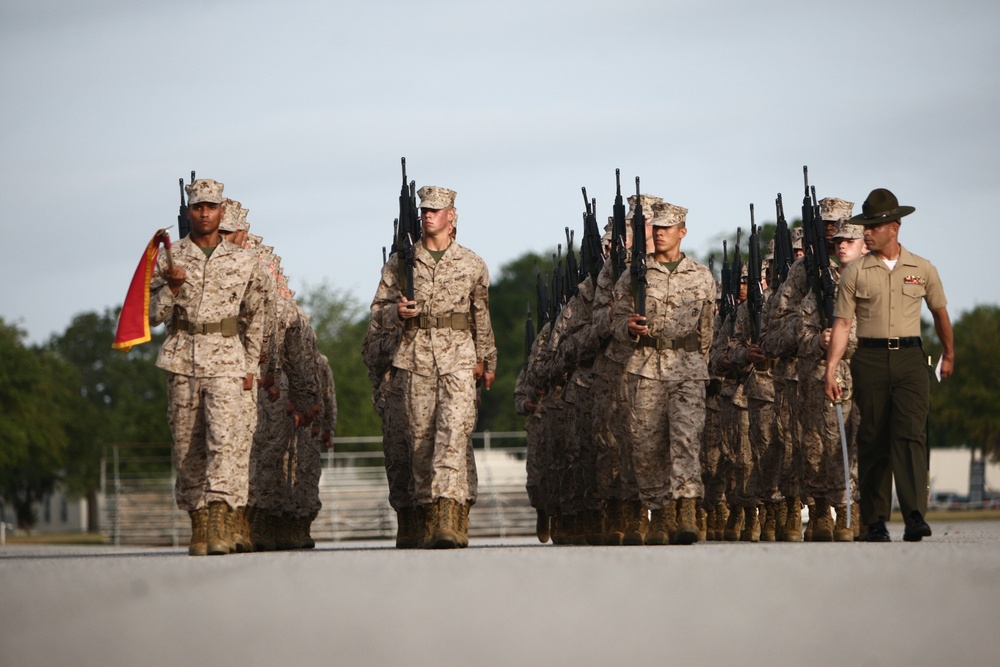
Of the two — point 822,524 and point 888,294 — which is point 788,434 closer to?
point 822,524

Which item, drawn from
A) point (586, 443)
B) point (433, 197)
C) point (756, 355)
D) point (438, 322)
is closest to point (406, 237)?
point (433, 197)

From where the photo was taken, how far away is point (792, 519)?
15.2 m

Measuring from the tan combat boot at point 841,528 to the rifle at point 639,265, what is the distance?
7.56ft

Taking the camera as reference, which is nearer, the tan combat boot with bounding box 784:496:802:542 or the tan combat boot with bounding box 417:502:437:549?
the tan combat boot with bounding box 417:502:437:549

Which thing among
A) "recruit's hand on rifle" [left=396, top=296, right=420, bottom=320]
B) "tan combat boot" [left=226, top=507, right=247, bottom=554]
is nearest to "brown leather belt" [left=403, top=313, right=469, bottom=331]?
"recruit's hand on rifle" [left=396, top=296, right=420, bottom=320]

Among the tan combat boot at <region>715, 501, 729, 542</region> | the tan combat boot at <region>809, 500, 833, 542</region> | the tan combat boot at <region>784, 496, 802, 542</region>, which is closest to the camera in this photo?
the tan combat boot at <region>809, 500, 833, 542</region>

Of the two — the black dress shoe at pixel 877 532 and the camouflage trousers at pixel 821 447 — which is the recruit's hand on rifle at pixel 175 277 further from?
the camouflage trousers at pixel 821 447

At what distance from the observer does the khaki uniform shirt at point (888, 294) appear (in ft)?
37.2

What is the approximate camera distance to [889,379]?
11211 mm

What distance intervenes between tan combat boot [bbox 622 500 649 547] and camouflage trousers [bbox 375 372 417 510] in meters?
1.58

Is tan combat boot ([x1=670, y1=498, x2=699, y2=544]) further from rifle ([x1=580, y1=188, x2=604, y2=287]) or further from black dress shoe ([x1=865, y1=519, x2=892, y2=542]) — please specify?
rifle ([x1=580, y1=188, x2=604, y2=287])

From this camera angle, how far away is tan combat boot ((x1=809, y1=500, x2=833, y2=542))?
45.9ft

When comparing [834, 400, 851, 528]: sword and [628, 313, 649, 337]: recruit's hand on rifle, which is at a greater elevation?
[628, 313, 649, 337]: recruit's hand on rifle

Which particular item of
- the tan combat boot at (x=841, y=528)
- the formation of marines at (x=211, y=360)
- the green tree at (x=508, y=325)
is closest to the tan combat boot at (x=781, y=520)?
the tan combat boot at (x=841, y=528)
